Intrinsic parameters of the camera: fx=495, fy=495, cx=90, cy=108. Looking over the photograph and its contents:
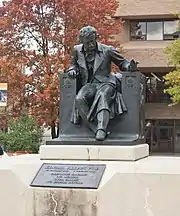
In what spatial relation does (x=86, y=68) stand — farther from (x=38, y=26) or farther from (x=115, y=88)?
(x=38, y=26)

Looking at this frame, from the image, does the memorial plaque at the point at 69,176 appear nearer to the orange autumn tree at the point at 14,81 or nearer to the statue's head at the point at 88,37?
the statue's head at the point at 88,37

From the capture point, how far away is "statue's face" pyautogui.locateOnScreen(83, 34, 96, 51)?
789 cm

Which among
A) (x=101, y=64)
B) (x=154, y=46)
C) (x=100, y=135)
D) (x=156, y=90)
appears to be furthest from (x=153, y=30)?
(x=100, y=135)

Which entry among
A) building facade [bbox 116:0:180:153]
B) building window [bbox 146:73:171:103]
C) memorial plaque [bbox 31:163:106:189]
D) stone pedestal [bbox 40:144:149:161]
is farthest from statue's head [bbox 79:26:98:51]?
building window [bbox 146:73:171:103]

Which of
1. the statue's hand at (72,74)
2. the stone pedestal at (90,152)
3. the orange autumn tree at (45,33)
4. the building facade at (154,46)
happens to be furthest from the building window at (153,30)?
the stone pedestal at (90,152)

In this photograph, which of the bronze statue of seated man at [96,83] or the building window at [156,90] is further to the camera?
the building window at [156,90]

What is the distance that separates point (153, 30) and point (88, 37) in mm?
26320

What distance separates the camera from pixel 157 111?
34.4 m

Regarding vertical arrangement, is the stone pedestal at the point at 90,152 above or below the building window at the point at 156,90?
below

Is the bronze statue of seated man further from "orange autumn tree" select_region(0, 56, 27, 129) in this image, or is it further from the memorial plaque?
"orange autumn tree" select_region(0, 56, 27, 129)

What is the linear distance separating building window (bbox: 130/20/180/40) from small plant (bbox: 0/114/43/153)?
14.1 m

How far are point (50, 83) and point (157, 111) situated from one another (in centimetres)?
1506

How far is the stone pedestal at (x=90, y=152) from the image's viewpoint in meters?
7.04

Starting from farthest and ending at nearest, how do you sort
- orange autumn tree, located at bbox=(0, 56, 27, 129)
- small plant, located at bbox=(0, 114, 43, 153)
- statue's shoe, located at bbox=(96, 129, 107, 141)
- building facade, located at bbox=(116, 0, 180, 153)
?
building facade, located at bbox=(116, 0, 180, 153) < orange autumn tree, located at bbox=(0, 56, 27, 129) < small plant, located at bbox=(0, 114, 43, 153) < statue's shoe, located at bbox=(96, 129, 107, 141)
